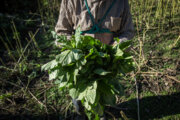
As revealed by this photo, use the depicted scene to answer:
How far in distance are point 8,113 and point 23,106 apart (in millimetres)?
186

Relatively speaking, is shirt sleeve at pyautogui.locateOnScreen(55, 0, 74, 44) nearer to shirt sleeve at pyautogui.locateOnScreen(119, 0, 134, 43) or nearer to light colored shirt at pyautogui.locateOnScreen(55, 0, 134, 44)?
light colored shirt at pyautogui.locateOnScreen(55, 0, 134, 44)

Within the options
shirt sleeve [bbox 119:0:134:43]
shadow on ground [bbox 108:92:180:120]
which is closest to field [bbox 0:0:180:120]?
shadow on ground [bbox 108:92:180:120]

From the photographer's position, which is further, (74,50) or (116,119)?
(116,119)

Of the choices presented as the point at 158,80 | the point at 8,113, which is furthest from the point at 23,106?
the point at 158,80

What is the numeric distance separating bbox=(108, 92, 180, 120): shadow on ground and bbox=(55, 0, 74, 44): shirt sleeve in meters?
1.12

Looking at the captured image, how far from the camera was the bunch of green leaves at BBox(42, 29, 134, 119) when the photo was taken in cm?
78

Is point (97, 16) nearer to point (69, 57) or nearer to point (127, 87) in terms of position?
point (69, 57)

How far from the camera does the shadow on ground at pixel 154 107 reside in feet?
5.78

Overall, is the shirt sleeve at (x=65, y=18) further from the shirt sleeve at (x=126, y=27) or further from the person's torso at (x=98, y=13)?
the shirt sleeve at (x=126, y=27)

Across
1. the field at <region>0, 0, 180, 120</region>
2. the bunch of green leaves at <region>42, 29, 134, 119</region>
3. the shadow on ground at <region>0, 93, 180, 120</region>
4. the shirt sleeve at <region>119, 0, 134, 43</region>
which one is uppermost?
the shirt sleeve at <region>119, 0, 134, 43</region>

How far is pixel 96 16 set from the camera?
46.6 inches

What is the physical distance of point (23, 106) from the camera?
6.38ft

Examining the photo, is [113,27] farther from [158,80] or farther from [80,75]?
[158,80]

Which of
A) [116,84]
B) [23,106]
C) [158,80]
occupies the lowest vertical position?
[23,106]
